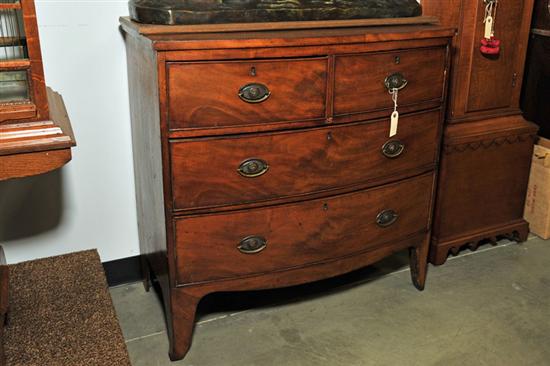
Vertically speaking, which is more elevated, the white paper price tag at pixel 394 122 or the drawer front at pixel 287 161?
the white paper price tag at pixel 394 122

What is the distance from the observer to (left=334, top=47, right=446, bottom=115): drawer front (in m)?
1.80

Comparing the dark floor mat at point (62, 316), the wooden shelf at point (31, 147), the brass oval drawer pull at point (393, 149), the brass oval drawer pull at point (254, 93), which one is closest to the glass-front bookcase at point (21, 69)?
the wooden shelf at point (31, 147)

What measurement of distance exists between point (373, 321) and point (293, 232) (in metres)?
0.51

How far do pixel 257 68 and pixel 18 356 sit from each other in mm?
1020

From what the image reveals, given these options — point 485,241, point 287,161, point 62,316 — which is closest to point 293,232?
point 287,161

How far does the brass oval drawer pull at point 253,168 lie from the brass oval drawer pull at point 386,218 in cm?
49

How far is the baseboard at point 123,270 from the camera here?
92.0 inches

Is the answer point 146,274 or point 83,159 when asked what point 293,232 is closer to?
point 146,274

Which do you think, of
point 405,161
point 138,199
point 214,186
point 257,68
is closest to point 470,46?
point 405,161

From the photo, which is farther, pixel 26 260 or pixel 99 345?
pixel 26 260

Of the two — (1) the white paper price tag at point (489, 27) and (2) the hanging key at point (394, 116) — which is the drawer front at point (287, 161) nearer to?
(2) the hanging key at point (394, 116)

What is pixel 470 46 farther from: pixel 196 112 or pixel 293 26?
pixel 196 112

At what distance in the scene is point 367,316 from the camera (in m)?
2.18

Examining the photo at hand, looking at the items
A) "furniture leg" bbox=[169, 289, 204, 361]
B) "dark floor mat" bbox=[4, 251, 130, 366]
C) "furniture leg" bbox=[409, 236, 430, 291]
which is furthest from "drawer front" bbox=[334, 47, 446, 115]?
"dark floor mat" bbox=[4, 251, 130, 366]
